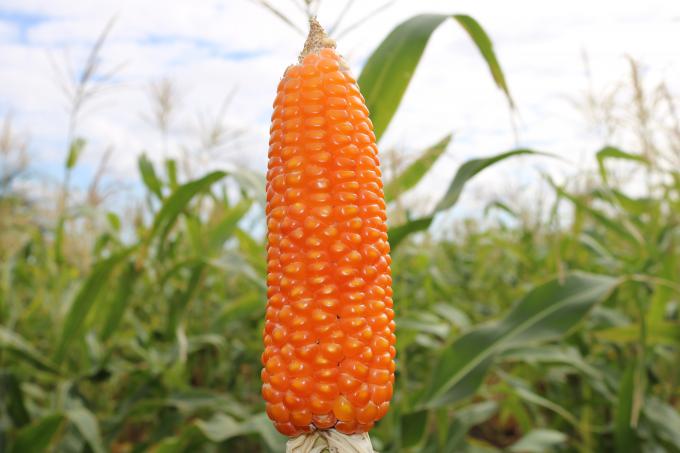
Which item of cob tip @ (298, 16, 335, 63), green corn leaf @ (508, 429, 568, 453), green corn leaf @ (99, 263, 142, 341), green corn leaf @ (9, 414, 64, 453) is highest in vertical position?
cob tip @ (298, 16, 335, 63)

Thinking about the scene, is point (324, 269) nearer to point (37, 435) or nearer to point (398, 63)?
point (398, 63)

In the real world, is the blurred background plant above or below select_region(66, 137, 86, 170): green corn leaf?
below

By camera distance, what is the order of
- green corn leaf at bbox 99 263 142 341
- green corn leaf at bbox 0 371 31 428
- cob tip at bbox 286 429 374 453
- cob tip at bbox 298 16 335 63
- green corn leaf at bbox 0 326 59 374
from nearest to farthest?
1. cob tip at bbox 286 429 374 453
2. cob tip at bbox 298 16 335 63
3. green corn leaf at bbox 0 326 59 374
4. green corn leaf at bbox 99 263 142 341
5. green corn leaf at bbox 0 371 31 428

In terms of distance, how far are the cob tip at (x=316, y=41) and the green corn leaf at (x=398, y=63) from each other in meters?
0.80

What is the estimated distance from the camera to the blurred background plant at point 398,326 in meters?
2.63

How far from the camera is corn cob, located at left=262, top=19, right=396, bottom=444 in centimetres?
109

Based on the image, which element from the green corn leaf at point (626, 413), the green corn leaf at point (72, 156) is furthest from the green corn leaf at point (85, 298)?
the green corn leaf at point (626, 413)

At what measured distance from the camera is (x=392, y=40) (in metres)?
2.05

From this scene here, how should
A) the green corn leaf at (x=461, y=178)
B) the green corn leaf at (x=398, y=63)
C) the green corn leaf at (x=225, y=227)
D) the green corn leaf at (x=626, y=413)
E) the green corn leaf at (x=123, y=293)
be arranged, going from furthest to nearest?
the green corn leaf at (x=225, y=227) → the green corn leaf at (x=123, y=293) → the green corn leaf at (x=626, y=413) → the green corn leaf at (x=461, y=178) → the green corn leaf at (x=398, y=63)

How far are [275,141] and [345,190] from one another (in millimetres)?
190

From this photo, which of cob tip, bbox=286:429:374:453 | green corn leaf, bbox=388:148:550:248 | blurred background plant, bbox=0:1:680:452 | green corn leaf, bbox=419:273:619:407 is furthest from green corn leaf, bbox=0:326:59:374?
cob tip, bbox=286:429:374:453

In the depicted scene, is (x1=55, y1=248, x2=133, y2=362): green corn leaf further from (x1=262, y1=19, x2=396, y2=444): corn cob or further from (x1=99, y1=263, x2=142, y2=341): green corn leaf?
(x1=262, y1=19, x2=396, y2=444): corn cob

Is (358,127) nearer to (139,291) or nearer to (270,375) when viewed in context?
(270,375)

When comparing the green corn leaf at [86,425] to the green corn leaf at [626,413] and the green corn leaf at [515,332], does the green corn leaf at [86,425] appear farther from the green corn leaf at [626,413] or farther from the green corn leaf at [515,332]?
the green corn leaf at [626,413]
